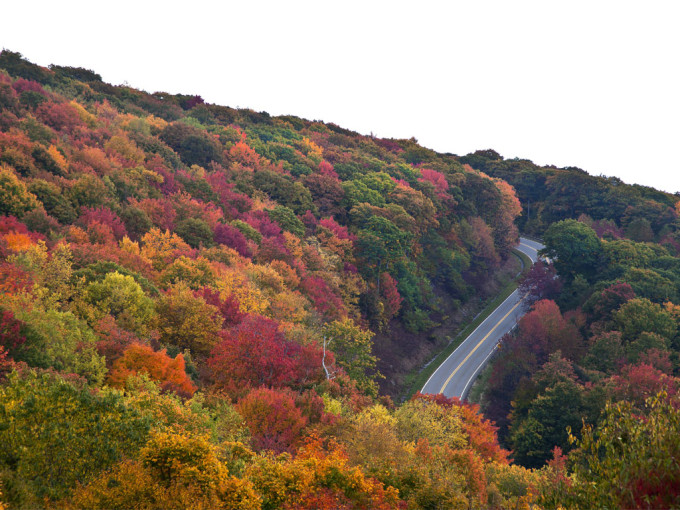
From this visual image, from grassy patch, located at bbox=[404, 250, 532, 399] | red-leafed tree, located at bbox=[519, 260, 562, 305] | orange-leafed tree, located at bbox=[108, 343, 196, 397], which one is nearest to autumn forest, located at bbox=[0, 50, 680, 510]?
orange-leafed tree, located at bbox=[108, 343, 196, 397]

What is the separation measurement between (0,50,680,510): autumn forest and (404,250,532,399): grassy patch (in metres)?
1.02

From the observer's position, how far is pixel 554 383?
4303 centimetres

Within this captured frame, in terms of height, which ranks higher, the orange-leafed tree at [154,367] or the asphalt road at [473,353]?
the orange-leafed tree at [154,367]

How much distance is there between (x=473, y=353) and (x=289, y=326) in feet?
105

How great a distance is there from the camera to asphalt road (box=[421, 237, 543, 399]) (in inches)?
2085

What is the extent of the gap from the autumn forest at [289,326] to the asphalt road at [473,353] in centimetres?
244

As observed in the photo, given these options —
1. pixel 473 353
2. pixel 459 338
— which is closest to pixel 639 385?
pixel 473 353

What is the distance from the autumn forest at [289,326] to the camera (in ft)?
48.2

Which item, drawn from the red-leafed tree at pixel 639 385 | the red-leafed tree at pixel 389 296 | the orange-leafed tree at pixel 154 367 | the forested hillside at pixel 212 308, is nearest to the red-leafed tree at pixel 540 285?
the forested hillside at pixel 212 308

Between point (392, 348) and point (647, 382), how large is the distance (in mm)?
26398

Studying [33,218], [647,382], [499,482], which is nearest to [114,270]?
[33,218]

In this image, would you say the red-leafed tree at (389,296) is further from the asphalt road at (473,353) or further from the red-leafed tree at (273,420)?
the red-leafed tree at (273,420)

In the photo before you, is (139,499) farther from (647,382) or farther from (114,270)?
(647,382)

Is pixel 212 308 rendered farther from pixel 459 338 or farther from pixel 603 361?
pixel 459 338
